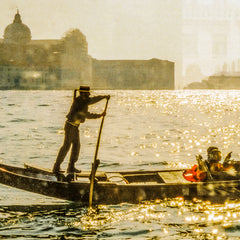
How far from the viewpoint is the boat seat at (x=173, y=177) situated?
48.4 feet

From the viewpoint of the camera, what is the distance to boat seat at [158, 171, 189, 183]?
14742 mm

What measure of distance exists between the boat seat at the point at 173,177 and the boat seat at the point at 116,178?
1.10m

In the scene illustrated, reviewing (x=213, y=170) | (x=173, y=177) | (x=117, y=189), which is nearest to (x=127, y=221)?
(x=117, y=189)

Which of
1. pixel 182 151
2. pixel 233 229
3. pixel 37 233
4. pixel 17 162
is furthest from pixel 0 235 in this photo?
pixel 182 151

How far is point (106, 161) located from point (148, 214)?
1173 centimetres

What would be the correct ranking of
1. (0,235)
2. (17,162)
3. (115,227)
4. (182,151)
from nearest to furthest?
(0,235), (115,227), (17,162), (182,151)

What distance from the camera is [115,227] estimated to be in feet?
42.4

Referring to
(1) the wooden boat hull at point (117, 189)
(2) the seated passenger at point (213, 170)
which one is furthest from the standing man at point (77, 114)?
(2) the seated passenger at point (213, 170)

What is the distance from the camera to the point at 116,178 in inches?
584

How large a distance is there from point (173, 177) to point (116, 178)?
1.61 metres

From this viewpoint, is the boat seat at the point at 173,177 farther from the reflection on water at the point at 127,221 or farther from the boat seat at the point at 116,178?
the boat seat at the point at 116,178

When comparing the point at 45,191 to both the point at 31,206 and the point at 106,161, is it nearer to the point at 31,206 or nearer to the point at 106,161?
the point at 31,206

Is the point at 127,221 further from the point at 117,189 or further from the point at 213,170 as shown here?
the point at 213,170

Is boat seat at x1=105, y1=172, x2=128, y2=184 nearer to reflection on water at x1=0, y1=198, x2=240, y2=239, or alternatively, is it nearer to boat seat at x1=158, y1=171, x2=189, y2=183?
reflection on water at x1=0, y1=198, x2=240, y2=239
